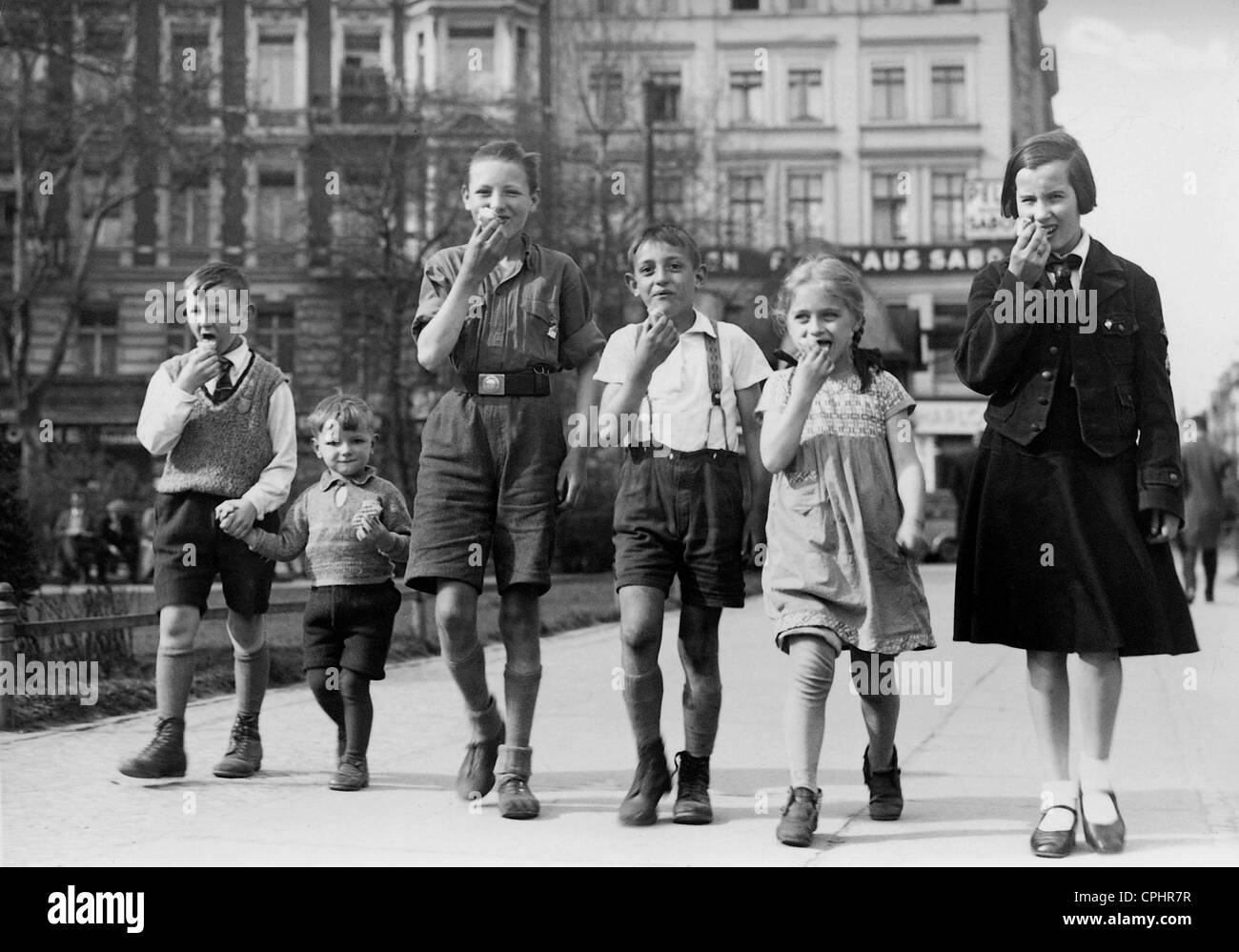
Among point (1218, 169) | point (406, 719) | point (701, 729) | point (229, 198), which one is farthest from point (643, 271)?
point (229, 198)

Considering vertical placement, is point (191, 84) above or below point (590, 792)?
above

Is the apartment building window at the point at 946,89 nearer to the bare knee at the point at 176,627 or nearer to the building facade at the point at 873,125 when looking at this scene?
the building facade at the point at 873,125

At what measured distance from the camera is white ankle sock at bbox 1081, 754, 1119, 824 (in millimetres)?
4105

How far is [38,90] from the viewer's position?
84.4ft

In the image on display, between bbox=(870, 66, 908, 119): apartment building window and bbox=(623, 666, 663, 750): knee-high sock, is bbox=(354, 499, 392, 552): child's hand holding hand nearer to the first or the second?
bbox=(623, 666, 663, 750): knee-high sock

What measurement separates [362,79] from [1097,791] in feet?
90.8

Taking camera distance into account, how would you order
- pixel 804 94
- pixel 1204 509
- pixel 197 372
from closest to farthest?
pixel 197 372 < pixel 1204 509 < pixel 804 94

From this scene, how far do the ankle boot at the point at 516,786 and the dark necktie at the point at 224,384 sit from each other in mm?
1610

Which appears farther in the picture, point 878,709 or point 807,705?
point 878,709

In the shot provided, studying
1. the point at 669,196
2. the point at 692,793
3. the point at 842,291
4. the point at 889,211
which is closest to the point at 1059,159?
the point at 842,291

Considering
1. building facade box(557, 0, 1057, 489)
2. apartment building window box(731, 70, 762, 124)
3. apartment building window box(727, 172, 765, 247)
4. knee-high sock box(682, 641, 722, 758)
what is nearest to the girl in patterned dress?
knee-high sock box(682, 641, 722, 758)

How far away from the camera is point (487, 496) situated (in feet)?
15.7

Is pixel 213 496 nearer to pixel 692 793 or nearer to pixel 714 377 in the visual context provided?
pixel 714 377

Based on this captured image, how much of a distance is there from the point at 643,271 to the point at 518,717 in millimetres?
1396
